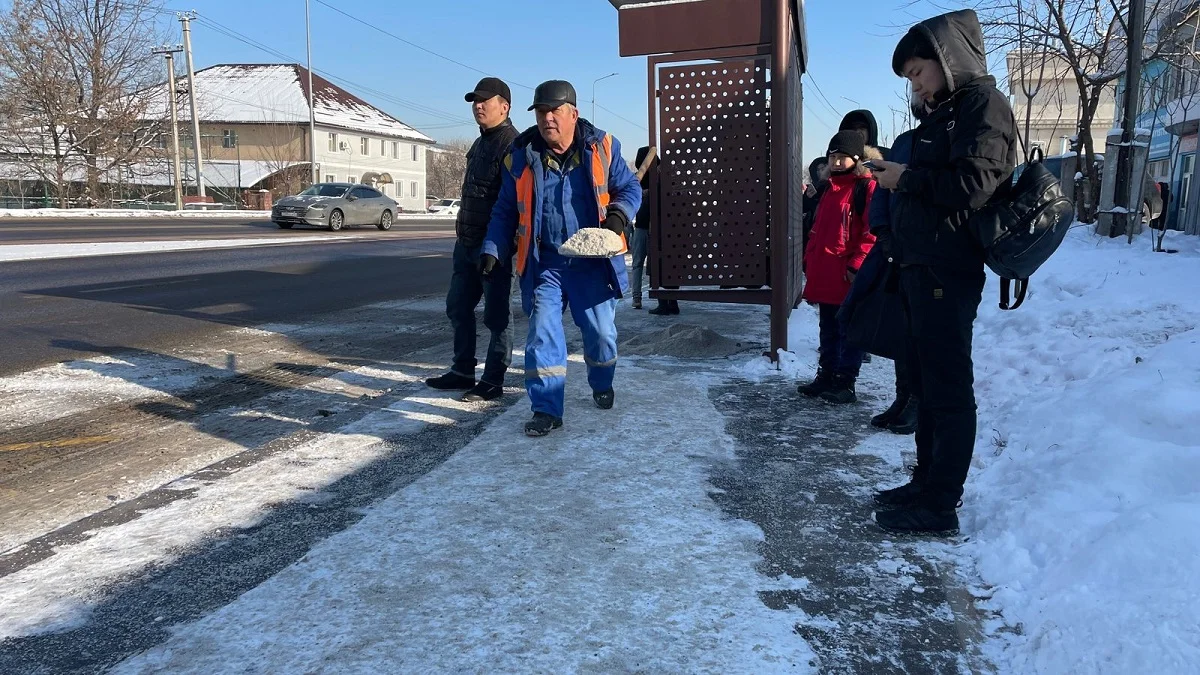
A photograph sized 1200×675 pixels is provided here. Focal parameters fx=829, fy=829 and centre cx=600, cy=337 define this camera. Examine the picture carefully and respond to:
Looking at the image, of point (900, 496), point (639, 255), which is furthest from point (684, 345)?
point (900, 496)

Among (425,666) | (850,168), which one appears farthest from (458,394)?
(425,666)

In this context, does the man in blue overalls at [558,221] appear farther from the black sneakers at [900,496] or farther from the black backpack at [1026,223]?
the black backpack at [1026,223]

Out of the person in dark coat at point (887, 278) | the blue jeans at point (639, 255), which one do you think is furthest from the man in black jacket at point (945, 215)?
the blue jeans at point (639, 255)

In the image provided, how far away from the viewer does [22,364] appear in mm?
6074

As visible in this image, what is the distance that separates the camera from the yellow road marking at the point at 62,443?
13.6 ft

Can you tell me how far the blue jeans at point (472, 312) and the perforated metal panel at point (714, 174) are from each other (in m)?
1.85

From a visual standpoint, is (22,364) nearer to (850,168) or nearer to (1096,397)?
(850,168)

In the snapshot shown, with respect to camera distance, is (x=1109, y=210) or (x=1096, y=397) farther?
(x=1109, y=210)

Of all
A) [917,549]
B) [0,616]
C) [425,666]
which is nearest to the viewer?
[425,666]

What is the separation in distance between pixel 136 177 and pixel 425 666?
48481 mm

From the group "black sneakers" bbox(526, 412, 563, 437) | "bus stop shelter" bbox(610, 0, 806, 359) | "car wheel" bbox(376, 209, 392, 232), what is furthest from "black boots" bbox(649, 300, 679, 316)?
"car wheel" bbox(376, 209, 392, 232)

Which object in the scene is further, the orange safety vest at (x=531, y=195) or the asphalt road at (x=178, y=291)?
the asphalt road at (x=178, y=291)

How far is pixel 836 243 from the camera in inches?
205

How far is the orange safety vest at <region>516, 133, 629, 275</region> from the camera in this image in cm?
431
